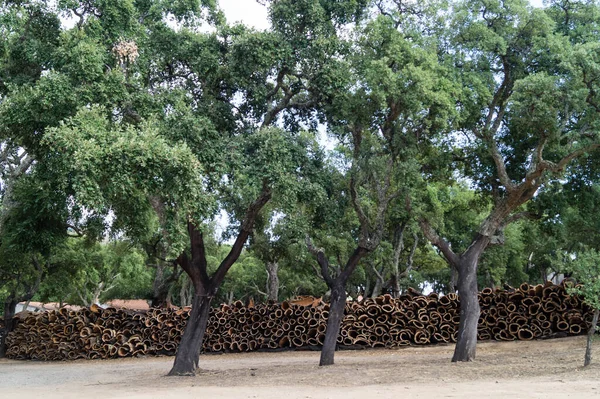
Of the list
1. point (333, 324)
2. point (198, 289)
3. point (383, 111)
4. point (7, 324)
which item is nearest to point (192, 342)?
point (198, 289)

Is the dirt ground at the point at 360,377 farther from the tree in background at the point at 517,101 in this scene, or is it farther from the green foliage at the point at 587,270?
the tree in background at the point at 517,101

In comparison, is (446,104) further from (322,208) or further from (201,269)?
(201,269)

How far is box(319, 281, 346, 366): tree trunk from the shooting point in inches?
569

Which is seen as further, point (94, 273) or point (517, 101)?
point (94, 273)

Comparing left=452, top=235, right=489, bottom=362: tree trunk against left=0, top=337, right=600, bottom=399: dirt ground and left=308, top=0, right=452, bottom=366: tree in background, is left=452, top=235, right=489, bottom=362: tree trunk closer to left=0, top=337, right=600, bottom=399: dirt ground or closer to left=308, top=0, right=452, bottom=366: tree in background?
left=0, top=337, right=600, bottom=399: dirt ground

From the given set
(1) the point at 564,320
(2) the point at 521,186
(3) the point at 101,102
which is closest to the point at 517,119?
(2) the point at 521,186

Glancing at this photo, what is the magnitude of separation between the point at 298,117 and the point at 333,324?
5.16m

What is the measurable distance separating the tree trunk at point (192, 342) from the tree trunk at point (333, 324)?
9.55 feet

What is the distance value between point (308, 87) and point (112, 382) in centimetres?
783

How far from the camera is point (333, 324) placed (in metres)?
14.6

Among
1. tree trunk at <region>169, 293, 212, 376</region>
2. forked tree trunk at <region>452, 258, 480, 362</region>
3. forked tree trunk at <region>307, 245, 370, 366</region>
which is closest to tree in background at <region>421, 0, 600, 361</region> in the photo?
forked tree trunk at <region>452, 258, 480, 362</region>

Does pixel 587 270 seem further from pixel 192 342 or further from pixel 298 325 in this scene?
pixel 298 325

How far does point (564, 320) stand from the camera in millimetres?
16703

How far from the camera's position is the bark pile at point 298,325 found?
1717 cm
